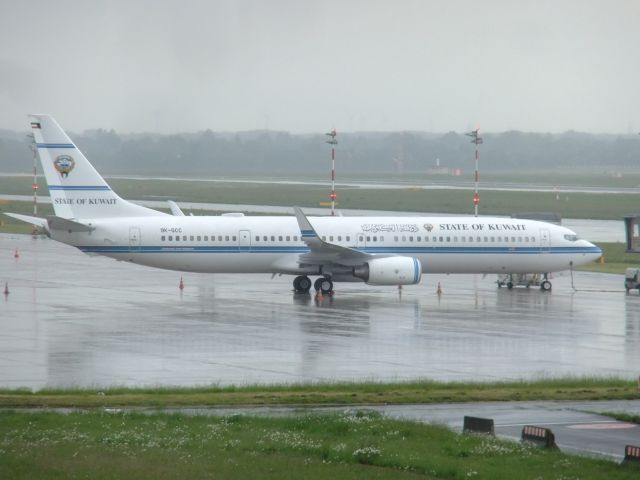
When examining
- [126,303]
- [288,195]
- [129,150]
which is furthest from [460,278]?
[129,150]

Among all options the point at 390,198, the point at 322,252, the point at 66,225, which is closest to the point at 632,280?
the point at 322,252

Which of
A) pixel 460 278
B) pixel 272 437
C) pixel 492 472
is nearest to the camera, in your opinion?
pixel 492 472

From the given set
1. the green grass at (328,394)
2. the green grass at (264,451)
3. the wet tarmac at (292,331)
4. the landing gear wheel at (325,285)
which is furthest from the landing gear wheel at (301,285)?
the green grass at (264,451)

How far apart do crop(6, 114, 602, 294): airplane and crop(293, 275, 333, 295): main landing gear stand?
4 cm

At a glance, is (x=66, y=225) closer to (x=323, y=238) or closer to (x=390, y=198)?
(x=323, y=238)

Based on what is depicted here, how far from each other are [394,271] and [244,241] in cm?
684

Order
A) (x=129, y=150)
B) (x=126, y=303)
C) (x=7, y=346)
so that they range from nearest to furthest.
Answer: (x=7, y=346) < (x=126, y=303) < (x=129, y=150)

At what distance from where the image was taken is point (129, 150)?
168875 millimetres

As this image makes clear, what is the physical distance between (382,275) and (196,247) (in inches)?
324

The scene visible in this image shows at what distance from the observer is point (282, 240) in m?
50.3

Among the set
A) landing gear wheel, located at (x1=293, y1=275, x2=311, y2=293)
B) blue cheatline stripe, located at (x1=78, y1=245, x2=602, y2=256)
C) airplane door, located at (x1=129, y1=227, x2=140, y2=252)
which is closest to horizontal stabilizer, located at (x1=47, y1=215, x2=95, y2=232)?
blue cheatline stripe, located at (x1=78, y1=245, x2=602, y2=256)

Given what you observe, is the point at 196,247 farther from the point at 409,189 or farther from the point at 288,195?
the point at 409,189

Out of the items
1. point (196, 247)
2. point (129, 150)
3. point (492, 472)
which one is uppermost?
point (129, 150)

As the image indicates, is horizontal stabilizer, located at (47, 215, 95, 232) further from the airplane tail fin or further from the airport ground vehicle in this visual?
the airport ground vehicle
